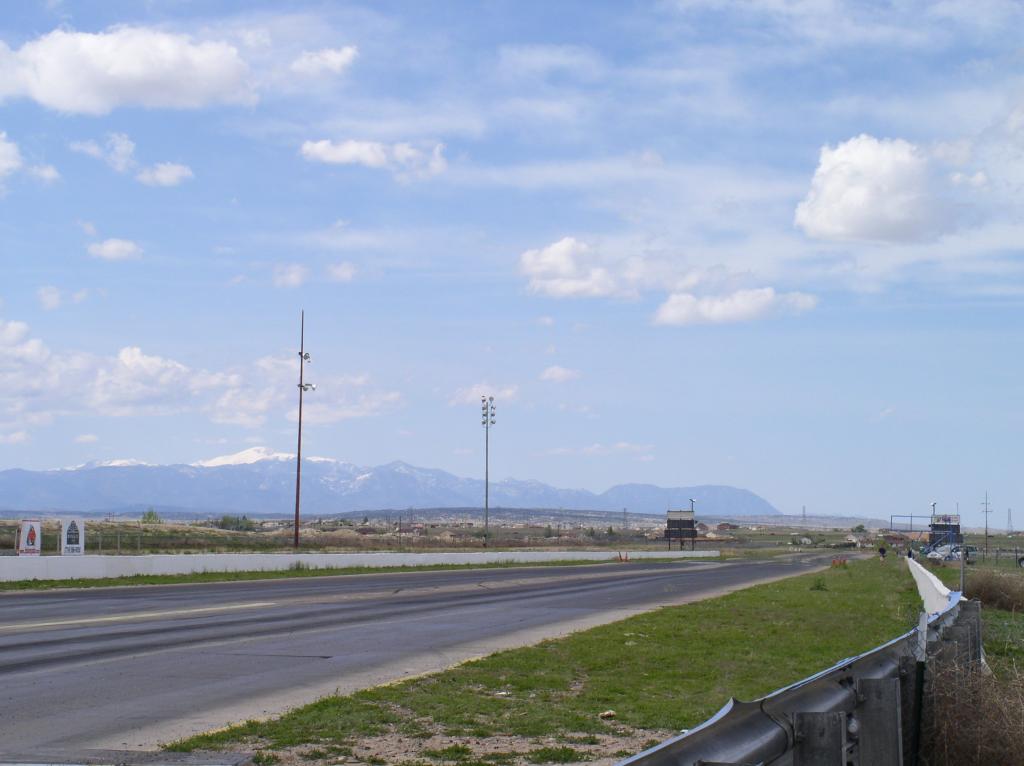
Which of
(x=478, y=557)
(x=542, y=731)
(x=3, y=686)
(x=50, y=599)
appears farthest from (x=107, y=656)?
(x=478, y=557)

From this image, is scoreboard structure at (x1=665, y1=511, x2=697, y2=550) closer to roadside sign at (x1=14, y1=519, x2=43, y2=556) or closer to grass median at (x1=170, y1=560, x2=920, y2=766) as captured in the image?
roadside sign at (x1=14, y1=519, x2=43, y2=556)

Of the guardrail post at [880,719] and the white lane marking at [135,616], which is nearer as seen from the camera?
the guardrail post at [880,719]

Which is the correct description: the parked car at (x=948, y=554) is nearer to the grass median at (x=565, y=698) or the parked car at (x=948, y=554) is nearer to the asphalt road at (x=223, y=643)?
the asphalt road at (x=223, y=643)

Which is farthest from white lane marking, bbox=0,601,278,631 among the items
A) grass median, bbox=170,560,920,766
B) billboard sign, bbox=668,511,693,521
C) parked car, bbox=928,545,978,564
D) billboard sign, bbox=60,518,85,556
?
billboard sign, bbox=668,511,693,521

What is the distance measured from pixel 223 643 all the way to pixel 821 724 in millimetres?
13867

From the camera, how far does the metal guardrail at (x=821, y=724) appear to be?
14.6 ft

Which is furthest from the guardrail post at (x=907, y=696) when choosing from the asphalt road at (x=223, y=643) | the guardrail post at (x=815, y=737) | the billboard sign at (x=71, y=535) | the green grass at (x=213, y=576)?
the billboard sign at (x=71, y=535)

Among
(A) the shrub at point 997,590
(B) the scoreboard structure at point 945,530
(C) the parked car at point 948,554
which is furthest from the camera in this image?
(B) the scoreboard structure at point 945,530

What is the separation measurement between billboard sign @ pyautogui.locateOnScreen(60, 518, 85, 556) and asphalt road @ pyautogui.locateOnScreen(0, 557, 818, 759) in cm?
550

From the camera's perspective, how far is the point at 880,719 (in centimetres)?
644

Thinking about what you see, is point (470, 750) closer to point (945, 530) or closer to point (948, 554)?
point (948, 554)

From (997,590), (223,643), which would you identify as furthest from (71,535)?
(997,590)

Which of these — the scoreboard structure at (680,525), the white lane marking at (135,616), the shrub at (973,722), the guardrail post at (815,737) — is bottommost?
the scoreboard structure at (680,525)

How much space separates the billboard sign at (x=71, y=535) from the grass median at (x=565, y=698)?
2317 centimetres
